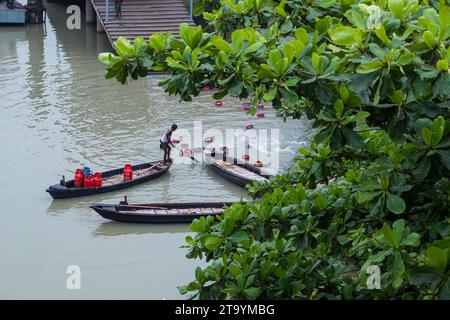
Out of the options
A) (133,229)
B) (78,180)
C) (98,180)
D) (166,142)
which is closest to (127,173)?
(98,180)

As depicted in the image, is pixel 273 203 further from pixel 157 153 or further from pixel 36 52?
pixel 36 52

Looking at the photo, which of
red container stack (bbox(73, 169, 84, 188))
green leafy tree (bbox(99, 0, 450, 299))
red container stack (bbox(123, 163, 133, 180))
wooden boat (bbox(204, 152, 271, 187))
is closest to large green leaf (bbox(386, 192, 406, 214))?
green leafy tree (bbox(99, 0, 450, 299))

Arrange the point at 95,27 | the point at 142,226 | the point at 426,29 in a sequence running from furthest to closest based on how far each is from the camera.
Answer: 1. the point at 95,27
2. the point at 142,226
3. the point at 426,29

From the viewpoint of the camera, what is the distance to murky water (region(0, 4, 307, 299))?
15.0m

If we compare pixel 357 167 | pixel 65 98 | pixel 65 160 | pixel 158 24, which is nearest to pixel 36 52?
pixel 158 24

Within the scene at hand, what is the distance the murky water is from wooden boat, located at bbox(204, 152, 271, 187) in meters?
0.21

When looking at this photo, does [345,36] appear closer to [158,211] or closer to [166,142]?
[158,211]

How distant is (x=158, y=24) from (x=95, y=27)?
7606 mm

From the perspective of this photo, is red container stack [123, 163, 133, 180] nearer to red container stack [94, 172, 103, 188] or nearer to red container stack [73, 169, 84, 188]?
red container stack [94, 172, 103, 188]

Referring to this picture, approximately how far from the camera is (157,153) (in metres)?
22.0

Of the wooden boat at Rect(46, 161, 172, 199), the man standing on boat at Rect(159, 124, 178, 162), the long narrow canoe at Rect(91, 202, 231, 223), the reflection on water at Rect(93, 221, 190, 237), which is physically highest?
the man standing on boat at Rect(159, 124, 178, 162)

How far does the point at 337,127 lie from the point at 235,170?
14930 mm

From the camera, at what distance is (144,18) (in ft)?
107

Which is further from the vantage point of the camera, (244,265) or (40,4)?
(40,4)
